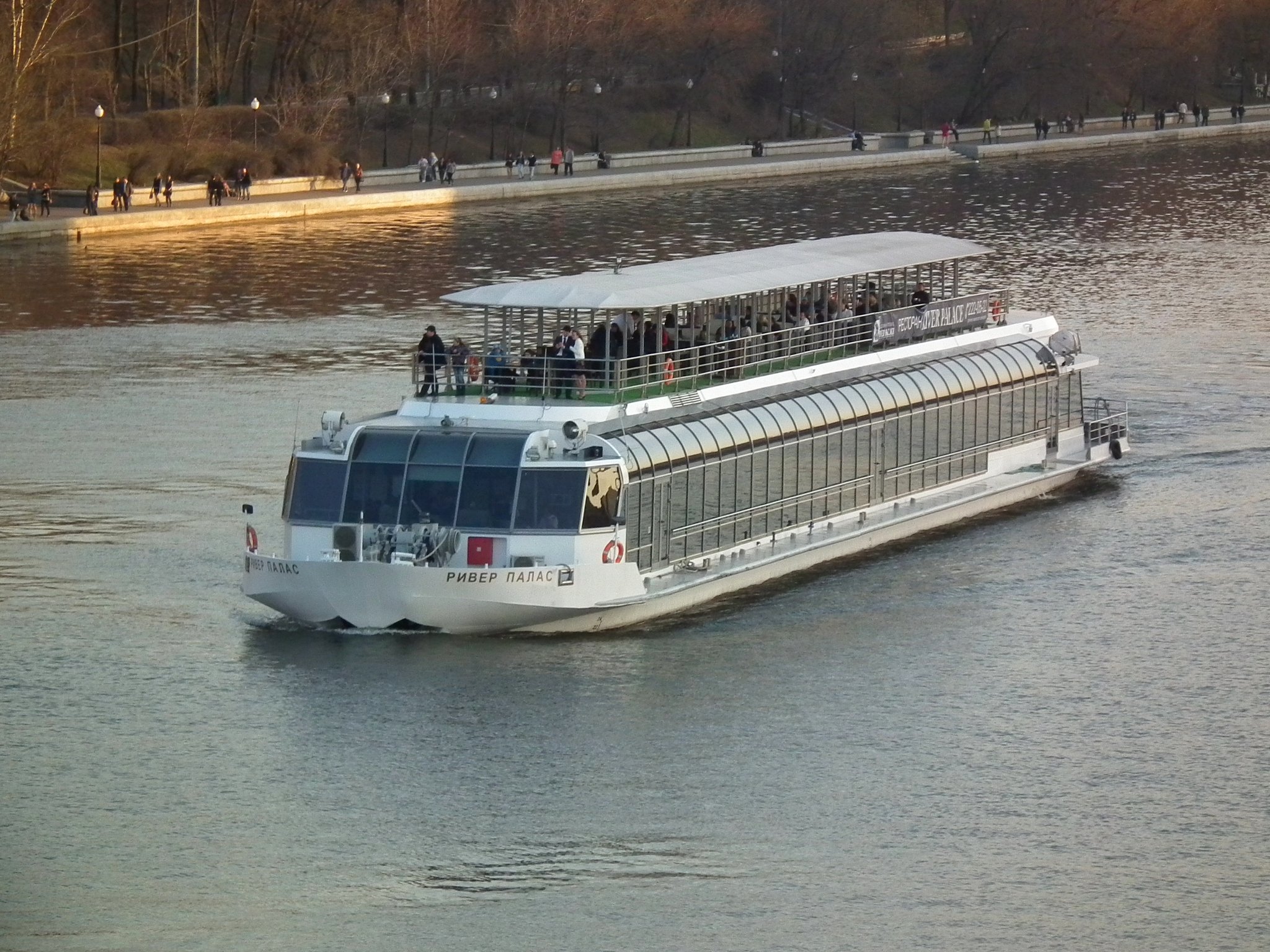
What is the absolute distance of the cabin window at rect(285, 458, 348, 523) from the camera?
1334 inches

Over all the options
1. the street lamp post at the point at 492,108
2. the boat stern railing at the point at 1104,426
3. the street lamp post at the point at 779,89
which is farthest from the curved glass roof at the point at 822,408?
the street lamp post at the point at 779,89

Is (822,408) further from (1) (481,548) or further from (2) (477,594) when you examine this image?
(2) (477,594)

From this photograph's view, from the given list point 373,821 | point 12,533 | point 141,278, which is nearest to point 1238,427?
point 12,533

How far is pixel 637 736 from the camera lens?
2950 cm

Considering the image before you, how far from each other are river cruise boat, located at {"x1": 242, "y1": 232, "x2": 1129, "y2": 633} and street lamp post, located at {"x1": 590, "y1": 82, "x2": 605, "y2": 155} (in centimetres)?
7396

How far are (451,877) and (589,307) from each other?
14.7m

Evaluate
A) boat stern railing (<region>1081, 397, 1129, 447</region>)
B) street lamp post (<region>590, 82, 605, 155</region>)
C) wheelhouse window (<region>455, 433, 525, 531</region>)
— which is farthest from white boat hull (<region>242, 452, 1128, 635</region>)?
street lamp post (<region>590, 82, 605, 155</region>)

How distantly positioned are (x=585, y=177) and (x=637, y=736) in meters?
79.9

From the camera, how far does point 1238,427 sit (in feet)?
167

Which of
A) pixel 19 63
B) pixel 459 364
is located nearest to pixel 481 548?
pixel 459 364

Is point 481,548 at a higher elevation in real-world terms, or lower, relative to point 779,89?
lower

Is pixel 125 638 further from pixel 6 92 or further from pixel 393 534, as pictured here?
pixel 6 92

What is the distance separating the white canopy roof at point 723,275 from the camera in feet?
125

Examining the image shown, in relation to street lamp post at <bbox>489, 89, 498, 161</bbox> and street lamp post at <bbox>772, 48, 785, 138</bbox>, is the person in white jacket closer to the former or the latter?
street lamp post at <bbox>489, 89, 498, 161</bbox>
